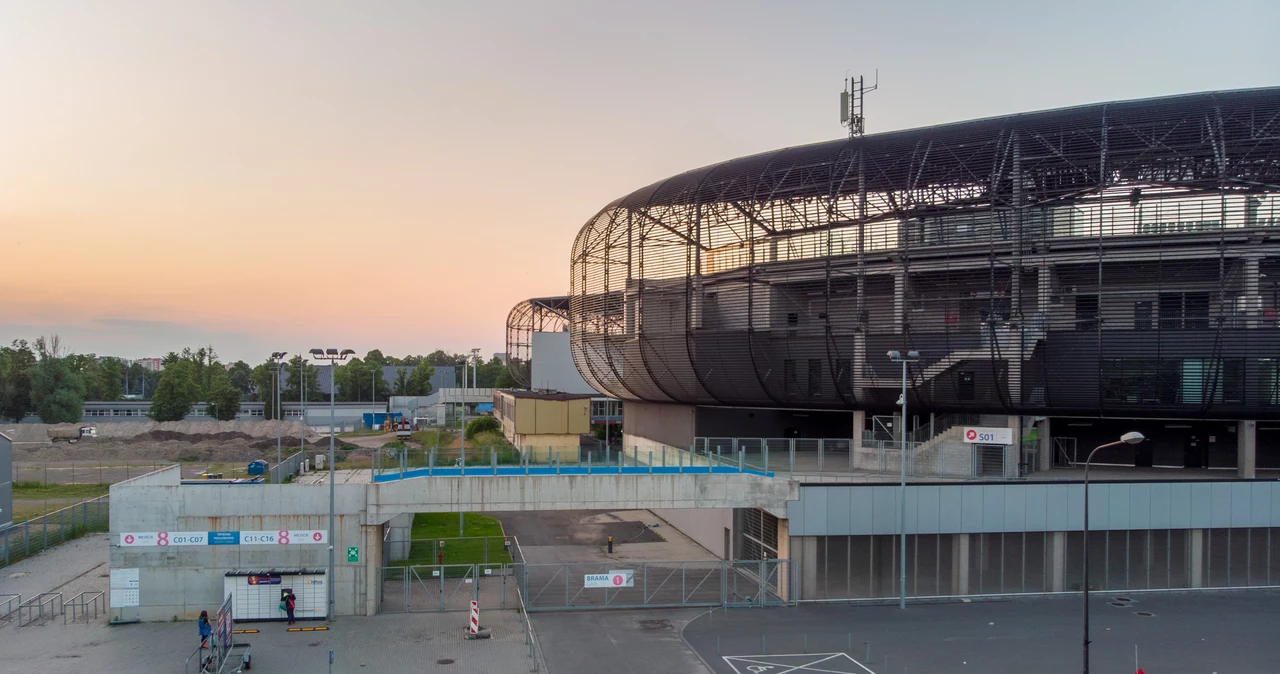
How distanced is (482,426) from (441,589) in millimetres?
60669

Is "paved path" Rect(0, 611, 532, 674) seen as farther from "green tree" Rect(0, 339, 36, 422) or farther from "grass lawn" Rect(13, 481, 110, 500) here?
"green tree" Rect(0, 339, 36, 422)

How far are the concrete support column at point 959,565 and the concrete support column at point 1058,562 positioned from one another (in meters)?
3.31

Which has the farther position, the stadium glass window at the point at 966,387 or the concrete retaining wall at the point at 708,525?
the concrete retaining wall at the point at 708,525

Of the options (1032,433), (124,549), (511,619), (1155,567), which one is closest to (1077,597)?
(1155,567)

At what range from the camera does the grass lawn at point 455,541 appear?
36.2 metres

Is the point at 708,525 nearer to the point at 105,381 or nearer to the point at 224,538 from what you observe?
the point at 224,538

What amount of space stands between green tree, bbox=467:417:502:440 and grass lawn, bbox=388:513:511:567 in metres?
36.9

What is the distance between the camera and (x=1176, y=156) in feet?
105

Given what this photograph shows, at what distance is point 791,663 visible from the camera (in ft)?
74.6

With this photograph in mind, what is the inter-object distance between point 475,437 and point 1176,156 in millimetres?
62593

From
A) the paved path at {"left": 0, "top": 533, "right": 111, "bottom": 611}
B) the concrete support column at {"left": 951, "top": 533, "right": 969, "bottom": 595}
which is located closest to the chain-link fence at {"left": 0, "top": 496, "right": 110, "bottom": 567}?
the paved path at {"left": 0, "top": 533, "right": 111, "bottom": 611}

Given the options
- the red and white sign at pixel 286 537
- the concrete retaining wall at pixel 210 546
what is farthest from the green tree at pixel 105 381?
the red and white sign at pixel 286 537

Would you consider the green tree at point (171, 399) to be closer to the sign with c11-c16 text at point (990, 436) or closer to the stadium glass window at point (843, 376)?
the stadium glass window at point (843, 376)

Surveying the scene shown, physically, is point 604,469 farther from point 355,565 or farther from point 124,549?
point 124,549
